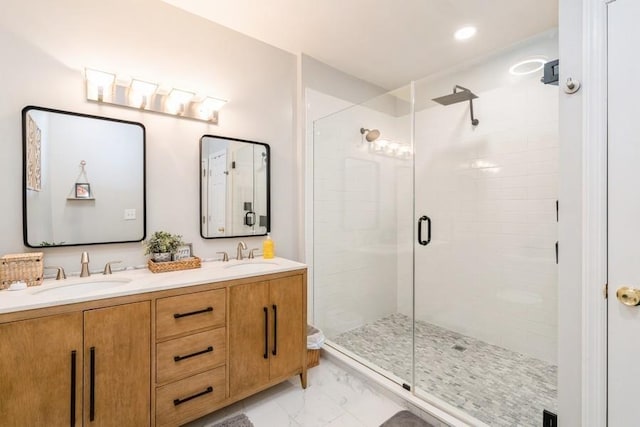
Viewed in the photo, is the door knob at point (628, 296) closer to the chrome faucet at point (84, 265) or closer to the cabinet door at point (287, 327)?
the cabinet door at point (287, 327)

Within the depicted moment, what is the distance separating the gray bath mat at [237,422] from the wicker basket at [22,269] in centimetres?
121

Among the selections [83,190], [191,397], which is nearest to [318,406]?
[191,397]

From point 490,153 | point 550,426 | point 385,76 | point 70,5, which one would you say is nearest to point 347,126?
point 385,76

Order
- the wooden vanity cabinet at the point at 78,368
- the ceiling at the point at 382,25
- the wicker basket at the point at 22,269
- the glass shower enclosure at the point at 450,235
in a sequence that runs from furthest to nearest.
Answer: the glass shower enclosure at the point at 450,235
the ceiling at the point at 382,25
the wicker basket at the point at 22,269
the wooden vanity cabinet at the point at 78,368

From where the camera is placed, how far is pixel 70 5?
65.2 inches

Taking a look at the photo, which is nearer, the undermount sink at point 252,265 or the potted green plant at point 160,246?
the potted green plant at point 160,246

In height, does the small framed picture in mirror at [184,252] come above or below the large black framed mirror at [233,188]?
below

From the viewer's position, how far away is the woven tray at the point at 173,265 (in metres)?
1.73

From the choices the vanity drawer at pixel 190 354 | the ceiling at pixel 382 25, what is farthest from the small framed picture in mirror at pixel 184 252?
the ceiling at pixel 382 25

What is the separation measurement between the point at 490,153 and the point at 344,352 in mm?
2097

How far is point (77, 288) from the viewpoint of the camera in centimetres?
153

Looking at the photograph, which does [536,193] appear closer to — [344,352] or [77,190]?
[344,352]

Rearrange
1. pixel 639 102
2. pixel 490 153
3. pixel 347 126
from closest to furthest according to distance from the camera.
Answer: pixel 639 102
pixel 490 153
pixel 347 126

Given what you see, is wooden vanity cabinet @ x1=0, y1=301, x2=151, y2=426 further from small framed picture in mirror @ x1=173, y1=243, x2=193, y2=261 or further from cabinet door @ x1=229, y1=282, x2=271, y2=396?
small framed picture in mirror @ x1=173, y1=243, x2=193, y2=261
